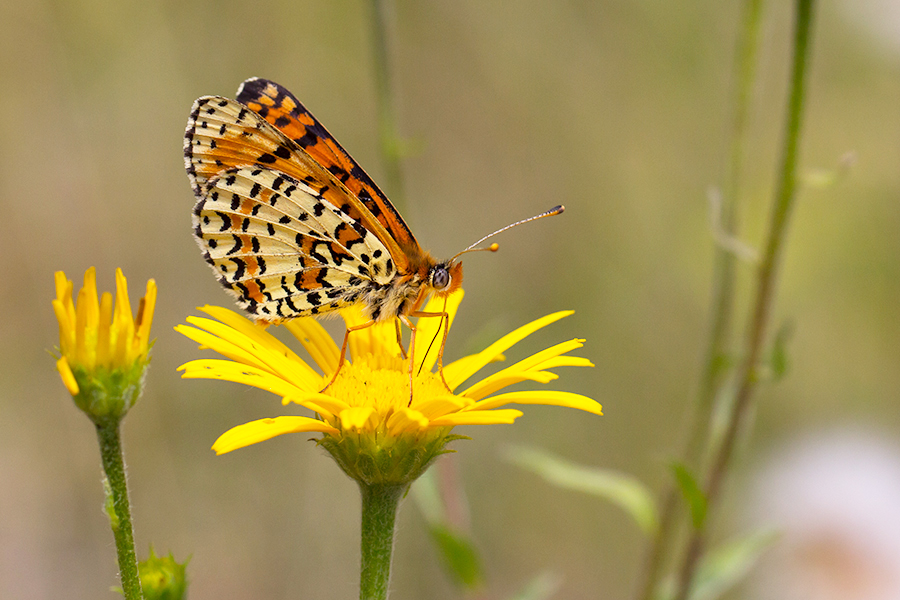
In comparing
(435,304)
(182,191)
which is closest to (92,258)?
(182,191)

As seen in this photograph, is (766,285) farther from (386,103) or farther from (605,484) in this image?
(386,103)

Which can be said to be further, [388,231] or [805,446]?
[805,446]

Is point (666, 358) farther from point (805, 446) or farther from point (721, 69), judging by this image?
point (721, 69)

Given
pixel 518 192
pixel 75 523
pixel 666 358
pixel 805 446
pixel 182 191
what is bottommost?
pixel 75 523

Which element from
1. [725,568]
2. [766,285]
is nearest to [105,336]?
[766,285]

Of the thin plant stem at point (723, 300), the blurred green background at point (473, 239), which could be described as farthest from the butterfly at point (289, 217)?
the blurred green background at point (473, 239)

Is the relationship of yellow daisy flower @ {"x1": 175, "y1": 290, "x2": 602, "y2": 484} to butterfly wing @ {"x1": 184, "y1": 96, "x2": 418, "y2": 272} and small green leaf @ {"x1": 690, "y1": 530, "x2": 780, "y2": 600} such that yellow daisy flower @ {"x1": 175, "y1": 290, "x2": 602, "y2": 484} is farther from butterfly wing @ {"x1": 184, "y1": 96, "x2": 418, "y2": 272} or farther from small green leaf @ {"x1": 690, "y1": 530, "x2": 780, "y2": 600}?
small green leaf @ {"x1": 690, "y1": 530, "x2": 780, "y2": 600}
